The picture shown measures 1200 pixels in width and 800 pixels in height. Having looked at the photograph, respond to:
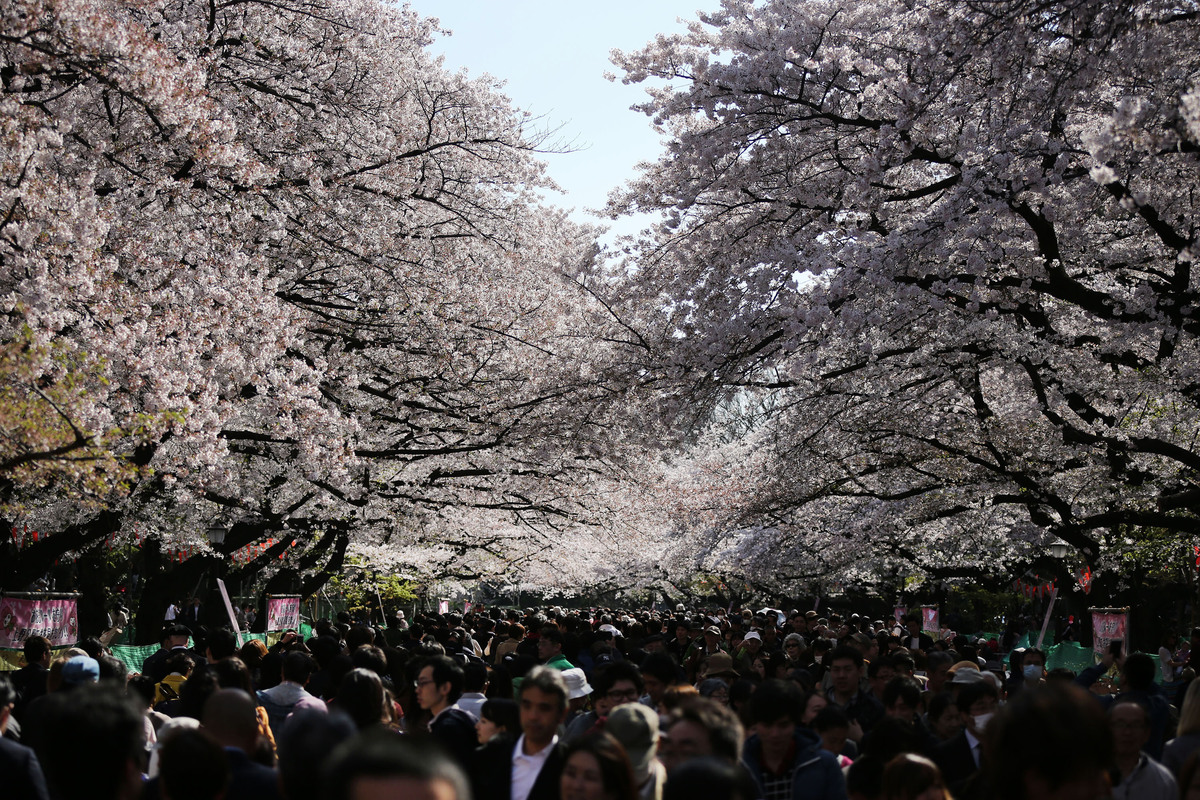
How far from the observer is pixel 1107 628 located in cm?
1891

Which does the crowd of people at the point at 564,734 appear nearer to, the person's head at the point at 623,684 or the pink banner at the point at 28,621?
the person's head at the point at 623,684

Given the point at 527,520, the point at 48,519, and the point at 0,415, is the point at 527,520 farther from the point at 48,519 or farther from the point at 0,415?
the point at 0,415

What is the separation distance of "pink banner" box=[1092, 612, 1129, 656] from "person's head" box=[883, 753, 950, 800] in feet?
50.0

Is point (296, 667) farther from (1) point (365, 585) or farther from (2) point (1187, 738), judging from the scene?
(1) point (365, 585)

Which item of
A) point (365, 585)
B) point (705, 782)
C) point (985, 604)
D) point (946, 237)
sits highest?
point (946, 237)

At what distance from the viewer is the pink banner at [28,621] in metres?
15.4

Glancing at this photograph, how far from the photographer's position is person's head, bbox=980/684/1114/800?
334cm

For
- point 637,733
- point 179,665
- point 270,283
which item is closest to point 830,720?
point 637,733

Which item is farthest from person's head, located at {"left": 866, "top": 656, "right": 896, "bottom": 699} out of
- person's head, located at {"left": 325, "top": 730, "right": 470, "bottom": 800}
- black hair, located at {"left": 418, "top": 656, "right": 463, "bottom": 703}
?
person's head, located at {"left": 325, "top": 730, "right": 470, "bottom": 800}

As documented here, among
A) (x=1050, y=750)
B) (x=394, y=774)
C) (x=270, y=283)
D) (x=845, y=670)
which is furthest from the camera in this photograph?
(x=270, y=283)

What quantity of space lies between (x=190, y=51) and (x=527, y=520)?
16.0m

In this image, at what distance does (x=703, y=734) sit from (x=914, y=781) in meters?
0.91

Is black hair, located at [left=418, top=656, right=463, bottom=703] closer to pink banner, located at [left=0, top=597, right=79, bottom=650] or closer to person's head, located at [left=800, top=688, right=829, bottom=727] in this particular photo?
person's head, located at [left=800, top=688, right=829, bottom=727]

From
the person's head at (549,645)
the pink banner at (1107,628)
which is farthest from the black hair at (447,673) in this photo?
the pink banner at (1107,628)
